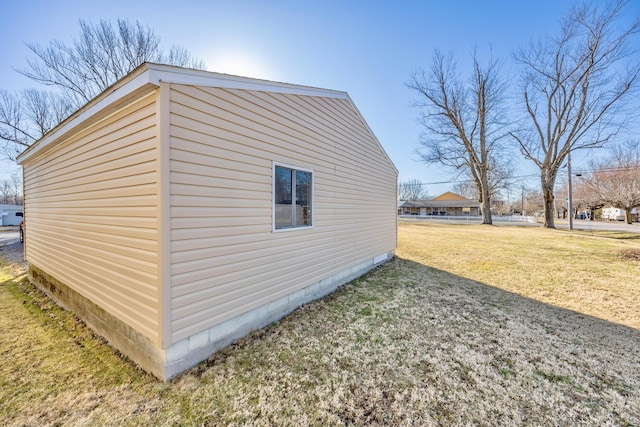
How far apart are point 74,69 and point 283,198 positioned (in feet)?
56.1

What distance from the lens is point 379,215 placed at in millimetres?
7418

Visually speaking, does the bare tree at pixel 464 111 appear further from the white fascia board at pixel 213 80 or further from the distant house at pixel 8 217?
the distant house at pixel 8 217

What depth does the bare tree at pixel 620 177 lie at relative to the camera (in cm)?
2253

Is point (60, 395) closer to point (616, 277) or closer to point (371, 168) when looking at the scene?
point (371, 168)

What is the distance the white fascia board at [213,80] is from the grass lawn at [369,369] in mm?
3000

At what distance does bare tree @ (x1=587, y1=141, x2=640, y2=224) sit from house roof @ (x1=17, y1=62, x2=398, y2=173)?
33551 mm

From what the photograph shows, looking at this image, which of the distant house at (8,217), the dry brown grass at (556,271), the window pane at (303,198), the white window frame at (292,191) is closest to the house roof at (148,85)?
the white window frame at (292,191)

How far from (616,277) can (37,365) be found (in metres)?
11.4

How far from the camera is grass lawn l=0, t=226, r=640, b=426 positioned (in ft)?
7.07

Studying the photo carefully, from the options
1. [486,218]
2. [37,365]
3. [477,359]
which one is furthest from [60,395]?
[486,218]

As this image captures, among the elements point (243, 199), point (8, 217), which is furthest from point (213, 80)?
point (8, 217)

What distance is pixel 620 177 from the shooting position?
24.0m

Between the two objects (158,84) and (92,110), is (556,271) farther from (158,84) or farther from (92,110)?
(92,110)

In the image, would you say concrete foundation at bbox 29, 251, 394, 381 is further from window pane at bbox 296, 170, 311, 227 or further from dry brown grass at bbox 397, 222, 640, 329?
dry brown grass at bbox 397, 222, 640, 329
